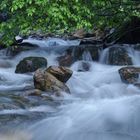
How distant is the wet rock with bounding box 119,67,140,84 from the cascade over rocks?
1.75 m

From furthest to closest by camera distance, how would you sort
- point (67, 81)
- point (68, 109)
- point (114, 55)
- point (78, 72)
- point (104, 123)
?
1. point (114, 55)
2. point (78, 72)
3. point (67, 81)
4. point (68, 109)
5. point (104, 123)

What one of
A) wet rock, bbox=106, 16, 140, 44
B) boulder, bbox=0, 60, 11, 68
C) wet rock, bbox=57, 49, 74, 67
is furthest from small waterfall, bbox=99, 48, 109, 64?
boulder, bbox=0, 60, 11, 68

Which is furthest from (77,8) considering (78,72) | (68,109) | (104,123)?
(78,72)

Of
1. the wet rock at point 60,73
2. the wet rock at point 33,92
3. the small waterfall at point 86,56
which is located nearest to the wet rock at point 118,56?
the small waterfall at point 86,56

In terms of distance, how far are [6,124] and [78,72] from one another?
6.48 m

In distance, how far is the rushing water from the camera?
24.0 ft

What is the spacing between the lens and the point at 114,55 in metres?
15.2

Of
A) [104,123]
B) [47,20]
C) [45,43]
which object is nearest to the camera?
[104,123]

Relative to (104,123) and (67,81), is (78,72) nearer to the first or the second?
(67,81)

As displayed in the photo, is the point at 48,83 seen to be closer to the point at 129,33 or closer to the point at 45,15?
the point at 45,15

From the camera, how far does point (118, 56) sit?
49.3 ft

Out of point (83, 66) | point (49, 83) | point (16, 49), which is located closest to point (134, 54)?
point (83, 66)

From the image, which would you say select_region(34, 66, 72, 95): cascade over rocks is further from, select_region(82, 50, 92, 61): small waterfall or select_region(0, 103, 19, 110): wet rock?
select_region(82, 50, 92, 61): small waterfall

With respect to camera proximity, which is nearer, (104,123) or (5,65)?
(104,123)
